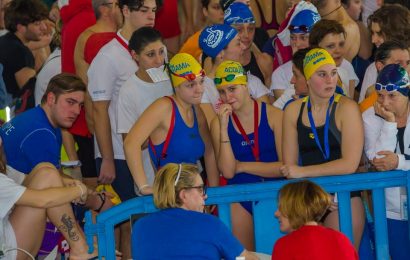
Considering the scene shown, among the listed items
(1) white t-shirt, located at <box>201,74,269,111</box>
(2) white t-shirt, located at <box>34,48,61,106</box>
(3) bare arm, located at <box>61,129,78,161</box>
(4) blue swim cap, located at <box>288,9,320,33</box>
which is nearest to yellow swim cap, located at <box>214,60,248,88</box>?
(1) white t-shirt, located at <box>201,74,269,111</box>

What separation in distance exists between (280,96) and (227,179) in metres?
1.12

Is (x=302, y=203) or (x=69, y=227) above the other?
(x=302, y=203)

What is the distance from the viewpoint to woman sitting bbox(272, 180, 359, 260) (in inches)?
236

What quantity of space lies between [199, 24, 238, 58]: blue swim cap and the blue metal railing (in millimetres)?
1674

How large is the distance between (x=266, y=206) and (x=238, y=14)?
2506 millimetres

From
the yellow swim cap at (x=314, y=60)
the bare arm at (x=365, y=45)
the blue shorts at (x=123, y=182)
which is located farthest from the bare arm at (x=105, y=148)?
the bare arm at (x=365, y=45)

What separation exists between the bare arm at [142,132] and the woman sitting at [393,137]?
57.8 inches

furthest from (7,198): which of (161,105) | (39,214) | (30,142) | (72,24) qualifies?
(72,24)

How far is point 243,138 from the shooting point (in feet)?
25.5

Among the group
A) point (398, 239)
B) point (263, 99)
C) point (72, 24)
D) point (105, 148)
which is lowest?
point (398, 239)

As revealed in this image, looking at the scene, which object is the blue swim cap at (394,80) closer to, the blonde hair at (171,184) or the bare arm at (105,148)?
the blonde hair at (171,184)

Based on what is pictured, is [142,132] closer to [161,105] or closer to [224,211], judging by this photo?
[161,105]

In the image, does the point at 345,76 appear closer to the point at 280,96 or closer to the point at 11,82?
the point at 280,96

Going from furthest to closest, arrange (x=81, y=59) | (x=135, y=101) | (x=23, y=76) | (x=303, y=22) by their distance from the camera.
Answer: (x=23, y=76) → (x=81, y=59) → (x=303, y=22) → (x=135, y=101)
